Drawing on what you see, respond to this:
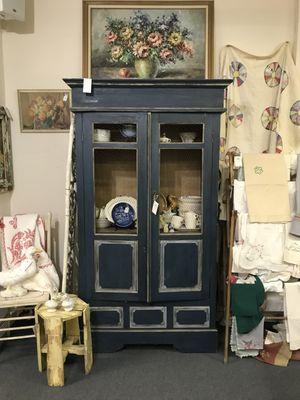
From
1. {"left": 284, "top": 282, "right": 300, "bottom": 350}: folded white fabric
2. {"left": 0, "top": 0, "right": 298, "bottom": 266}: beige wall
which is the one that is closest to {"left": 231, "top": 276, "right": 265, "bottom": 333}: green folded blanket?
{"left": 284, "top": 282, "right": 300, "bottom": 350}: folded white fabric

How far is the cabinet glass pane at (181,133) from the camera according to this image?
254 centimetres

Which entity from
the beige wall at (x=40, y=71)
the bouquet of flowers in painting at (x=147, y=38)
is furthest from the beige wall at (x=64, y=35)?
the bouquet of flowers in painting at (x=147, y=38)

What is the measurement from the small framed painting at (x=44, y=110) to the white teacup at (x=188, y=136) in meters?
1.05

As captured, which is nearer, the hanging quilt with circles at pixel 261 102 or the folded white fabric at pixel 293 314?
the folded white fabric at pixel 293 314

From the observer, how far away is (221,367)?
2.51m

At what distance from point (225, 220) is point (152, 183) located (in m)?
0.70

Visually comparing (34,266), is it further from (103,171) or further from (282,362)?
(282,362)

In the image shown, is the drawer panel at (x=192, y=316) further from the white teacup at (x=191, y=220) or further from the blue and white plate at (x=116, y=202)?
the blue and white plate at (x=116, y=202)

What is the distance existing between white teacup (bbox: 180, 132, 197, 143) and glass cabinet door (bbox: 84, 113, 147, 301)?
0.28 m

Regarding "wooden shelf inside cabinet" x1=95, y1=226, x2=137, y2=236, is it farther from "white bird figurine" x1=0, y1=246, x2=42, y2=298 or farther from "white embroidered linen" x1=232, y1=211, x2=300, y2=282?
"white embroidered linen" x1=232, y1=211, x2=300, y2=282

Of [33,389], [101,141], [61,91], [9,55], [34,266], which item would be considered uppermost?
[9,55]

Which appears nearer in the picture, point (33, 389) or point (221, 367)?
point (33, 389)

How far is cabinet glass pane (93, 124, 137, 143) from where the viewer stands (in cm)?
254

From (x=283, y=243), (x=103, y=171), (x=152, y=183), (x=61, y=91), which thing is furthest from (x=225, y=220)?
(x=61, y=91)
